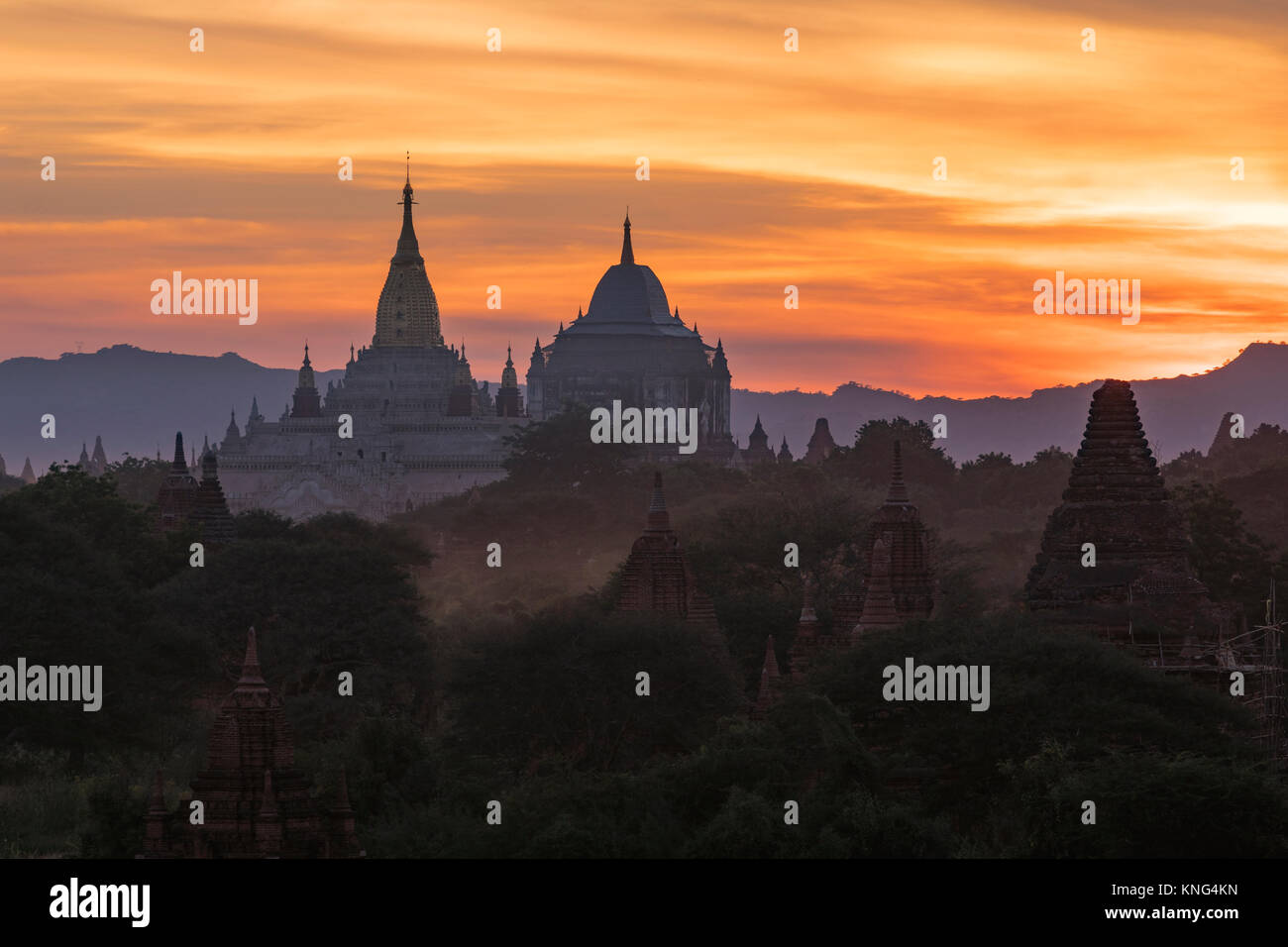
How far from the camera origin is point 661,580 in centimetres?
6056

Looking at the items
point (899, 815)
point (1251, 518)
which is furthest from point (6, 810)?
point (1251, 518)

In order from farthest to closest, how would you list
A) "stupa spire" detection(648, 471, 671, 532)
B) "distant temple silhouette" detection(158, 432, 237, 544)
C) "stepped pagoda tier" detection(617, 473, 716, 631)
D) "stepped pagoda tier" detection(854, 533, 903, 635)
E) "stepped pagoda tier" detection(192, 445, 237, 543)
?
1. "distant temple silhouette" detection(158, 432, 237, 544)
2. "stepped pagoda tier" detection(192, 445, 237, 543)
3. "stupa spire" detection(648, 471, 671, 532)
4. "stepped pagoda tier" detection(617, 473, 716, 631)
5. "stepped pagoda tier" detection(854, 533, 903, 635)

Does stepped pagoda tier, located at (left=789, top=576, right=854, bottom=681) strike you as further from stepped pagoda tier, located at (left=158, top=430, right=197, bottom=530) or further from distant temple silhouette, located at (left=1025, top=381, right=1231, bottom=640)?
stepped pagoda tier, located at (left=158, top=430, right=197, bottom=530)

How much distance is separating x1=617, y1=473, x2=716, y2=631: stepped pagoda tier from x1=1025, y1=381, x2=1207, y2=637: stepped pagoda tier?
7385mm

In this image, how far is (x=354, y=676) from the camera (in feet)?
224

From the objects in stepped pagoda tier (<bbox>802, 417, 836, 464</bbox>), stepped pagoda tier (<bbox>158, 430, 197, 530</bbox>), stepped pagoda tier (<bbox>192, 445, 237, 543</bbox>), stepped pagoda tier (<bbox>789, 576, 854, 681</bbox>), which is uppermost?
stepped pagoda tier (<bbox>802, 417, 836, 464</bbox>)

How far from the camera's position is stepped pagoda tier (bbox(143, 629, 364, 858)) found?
38.0m

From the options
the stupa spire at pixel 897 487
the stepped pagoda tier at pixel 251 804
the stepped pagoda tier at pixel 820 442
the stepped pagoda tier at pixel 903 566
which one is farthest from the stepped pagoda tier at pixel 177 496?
the stepped pagoda tier at pixel 820 442

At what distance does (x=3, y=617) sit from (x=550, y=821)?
24517mm

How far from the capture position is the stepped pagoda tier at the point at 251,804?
3800 centimetres

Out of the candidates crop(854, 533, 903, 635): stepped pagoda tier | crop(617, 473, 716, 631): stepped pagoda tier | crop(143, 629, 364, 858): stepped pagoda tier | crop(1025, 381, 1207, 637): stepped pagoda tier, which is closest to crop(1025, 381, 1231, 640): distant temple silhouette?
crop(1025, 381, 1207, 637): stepped pagoda tier

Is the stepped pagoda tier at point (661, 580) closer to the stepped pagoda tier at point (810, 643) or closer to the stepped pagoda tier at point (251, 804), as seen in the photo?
the stepped pagoda tier at point (810, 643)

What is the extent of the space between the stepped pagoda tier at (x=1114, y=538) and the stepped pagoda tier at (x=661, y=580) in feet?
24.2
